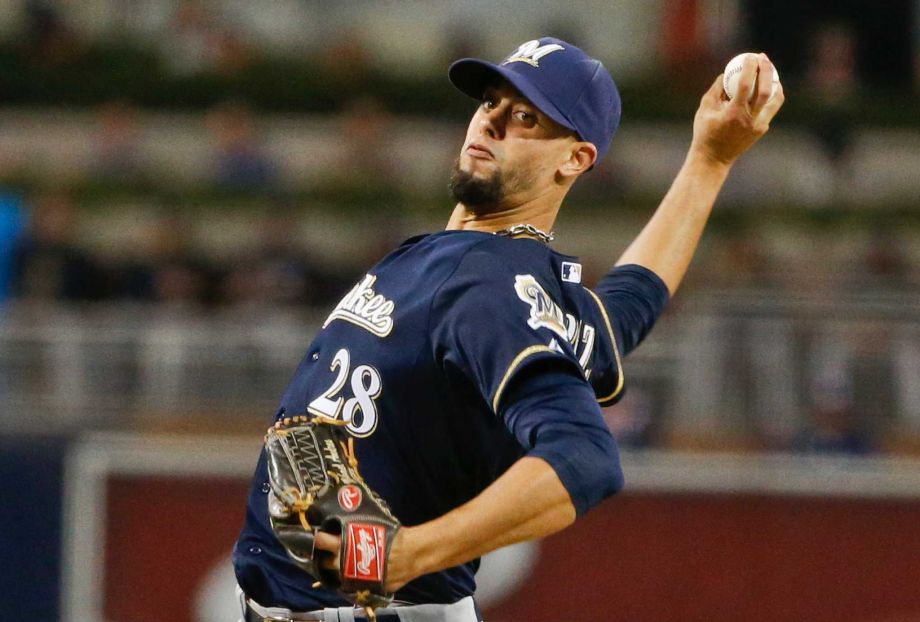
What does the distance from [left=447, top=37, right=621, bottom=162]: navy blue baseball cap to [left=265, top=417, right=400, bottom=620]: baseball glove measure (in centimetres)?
92

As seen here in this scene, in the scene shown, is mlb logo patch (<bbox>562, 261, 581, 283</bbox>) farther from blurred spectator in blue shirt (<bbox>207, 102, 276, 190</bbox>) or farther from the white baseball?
blurred spectator in blue shirt (<bbox>207, 102, 276, 190</bbox>)

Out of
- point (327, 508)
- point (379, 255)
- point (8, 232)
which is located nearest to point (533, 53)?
point (327, 508)

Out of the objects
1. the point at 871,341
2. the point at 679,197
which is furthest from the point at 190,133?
the point at 679,197

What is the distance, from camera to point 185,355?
9.19 meters

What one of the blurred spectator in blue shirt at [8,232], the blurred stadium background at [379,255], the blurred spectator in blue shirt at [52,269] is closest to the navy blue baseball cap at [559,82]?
the blurred stadium background at [379,255]

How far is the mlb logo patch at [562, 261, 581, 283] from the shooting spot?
3557 millimetres

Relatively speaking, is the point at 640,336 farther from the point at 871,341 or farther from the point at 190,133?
the point at 190,133

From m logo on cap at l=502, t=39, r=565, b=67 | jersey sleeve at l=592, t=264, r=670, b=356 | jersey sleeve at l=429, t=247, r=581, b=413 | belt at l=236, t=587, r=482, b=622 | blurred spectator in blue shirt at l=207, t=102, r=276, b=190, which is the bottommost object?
belt at l=236, t=587, r=482, b=622

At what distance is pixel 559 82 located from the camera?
3639 mm

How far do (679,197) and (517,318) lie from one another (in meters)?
1.54

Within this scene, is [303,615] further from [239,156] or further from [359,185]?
[239,156]

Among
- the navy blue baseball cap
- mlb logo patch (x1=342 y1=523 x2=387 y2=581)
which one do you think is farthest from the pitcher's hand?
mlb logo patch (x1=342 y1=523 x2=387 y2=581)

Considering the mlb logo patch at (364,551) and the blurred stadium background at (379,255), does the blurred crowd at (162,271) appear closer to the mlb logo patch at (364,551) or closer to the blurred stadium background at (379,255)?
the blurred stadium background at (379,255)

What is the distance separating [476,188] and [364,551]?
1057mm
